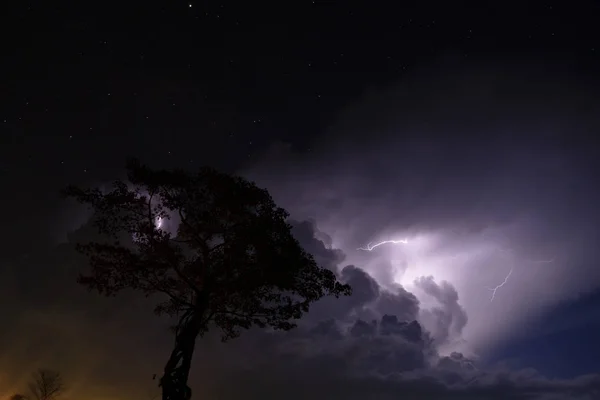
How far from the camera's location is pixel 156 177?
24.6 metres

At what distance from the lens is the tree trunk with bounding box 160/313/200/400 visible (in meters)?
23.4

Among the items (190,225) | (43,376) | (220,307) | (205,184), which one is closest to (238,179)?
(205,184)

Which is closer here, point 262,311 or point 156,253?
point 156,253

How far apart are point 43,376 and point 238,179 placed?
74.5m

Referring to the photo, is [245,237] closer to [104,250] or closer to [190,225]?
[190,225]

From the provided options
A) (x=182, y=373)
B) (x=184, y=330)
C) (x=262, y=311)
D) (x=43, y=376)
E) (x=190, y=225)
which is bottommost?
(x=182, y=373)

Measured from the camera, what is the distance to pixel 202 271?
83.1 feet

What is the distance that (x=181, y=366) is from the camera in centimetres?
2408

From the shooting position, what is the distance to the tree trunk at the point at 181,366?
23.4 m

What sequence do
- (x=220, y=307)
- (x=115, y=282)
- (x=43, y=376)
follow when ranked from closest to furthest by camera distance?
1. (x=115, y=282)
2. (x=220, y=307)
3. (x=43, y=376)

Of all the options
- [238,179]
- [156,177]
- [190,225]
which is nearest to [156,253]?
[190,225]

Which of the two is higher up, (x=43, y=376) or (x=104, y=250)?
(x=43, y=376)

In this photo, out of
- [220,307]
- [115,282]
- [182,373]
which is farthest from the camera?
[220,307]

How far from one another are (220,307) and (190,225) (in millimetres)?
5221
